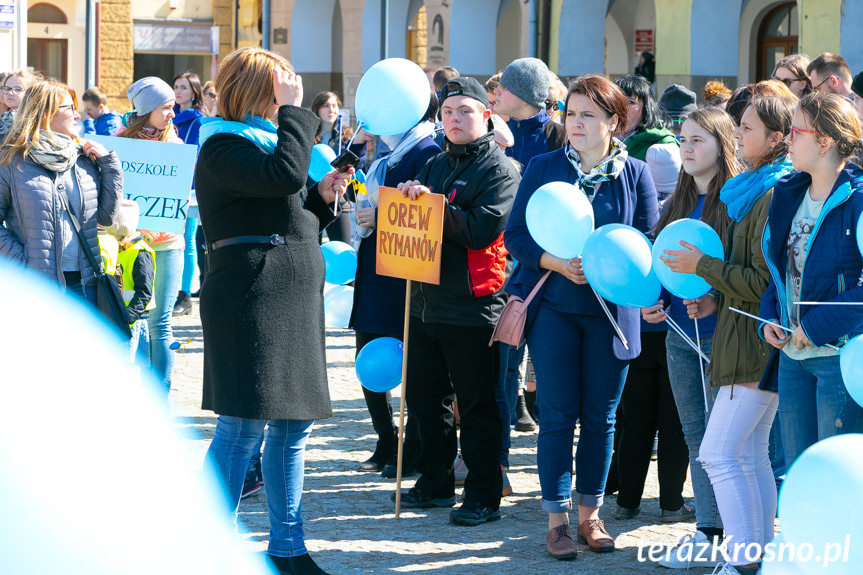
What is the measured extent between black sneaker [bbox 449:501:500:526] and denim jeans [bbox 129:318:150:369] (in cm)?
256

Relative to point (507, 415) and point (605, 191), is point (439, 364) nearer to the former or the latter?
point (507, 415)

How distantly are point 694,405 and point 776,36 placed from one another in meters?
16.7

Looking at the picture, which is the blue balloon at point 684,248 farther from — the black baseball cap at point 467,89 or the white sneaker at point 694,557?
the black baseball cap at point 467,89

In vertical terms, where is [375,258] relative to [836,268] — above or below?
below

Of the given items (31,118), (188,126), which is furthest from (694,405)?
(188,126)

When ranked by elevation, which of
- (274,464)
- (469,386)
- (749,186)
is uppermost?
(749,186)

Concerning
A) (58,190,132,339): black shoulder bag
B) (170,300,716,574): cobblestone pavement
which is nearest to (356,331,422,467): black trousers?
(170,300,716,574): cobblestone pavement

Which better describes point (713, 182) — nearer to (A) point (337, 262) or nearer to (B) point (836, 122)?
(B) point (836, 122)

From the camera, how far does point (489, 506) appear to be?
5707mm

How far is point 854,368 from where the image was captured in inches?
144

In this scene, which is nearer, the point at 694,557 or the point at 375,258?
the point at 694,557

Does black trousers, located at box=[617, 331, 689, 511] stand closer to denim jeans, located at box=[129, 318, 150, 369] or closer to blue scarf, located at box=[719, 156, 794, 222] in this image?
blue scarf, located at box=[719, 156, 794, 222]

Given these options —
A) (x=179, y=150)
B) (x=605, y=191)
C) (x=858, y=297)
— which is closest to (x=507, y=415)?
(x=605, y=191)

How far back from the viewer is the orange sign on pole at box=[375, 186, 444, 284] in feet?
18.0
